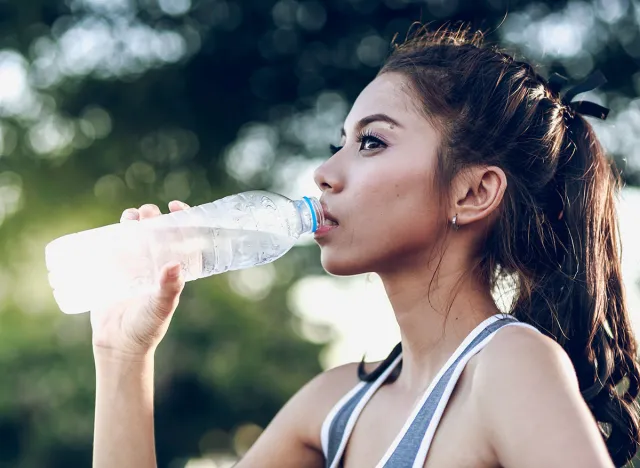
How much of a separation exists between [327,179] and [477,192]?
0.84 ft

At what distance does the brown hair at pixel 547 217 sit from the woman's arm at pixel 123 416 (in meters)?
0.42

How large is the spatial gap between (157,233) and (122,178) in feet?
7.66

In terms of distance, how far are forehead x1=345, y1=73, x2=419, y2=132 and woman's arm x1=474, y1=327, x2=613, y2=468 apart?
45 centimetres

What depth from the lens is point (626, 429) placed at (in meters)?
1.38

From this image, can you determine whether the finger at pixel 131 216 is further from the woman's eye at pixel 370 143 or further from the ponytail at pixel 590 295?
the ponytail at pixel 590 295

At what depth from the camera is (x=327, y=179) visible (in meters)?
1.42

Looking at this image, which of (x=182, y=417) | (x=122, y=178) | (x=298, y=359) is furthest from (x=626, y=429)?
(x=122, y=178)

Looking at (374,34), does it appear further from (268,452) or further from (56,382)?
(268,452)

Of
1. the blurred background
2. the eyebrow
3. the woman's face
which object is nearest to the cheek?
the woman's face

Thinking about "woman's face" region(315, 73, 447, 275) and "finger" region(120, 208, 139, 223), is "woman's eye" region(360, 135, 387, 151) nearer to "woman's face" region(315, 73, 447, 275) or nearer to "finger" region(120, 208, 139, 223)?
"woman's face" region(315, 73, 447, 275)

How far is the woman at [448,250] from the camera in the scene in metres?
1.38

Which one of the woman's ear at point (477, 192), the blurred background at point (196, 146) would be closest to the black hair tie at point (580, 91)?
the woman's ear at point (477, 192)

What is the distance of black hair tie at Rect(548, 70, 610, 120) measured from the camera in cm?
156

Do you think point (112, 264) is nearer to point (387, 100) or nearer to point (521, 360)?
point (387, 100)
